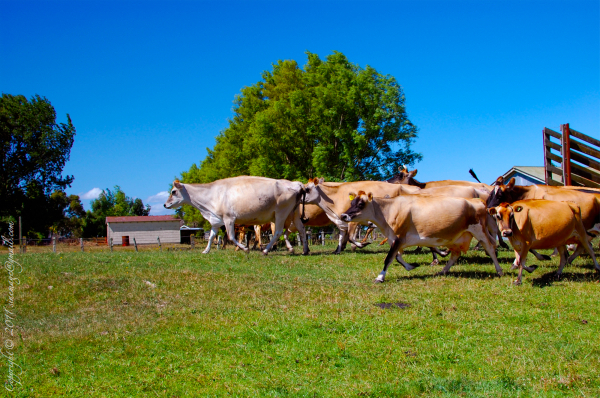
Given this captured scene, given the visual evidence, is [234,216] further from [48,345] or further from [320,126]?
[320,126]

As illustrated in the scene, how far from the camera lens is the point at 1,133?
57031mm

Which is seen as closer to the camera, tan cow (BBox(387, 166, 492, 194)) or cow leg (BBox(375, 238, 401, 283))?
cow leg (BBox(375, 238, 401, 283))

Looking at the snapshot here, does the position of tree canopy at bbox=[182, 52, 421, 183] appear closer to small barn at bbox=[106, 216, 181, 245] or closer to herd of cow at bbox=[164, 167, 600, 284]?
herd of cow at bbox=[164, 167, 600, 284]

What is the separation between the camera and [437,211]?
12.2 m

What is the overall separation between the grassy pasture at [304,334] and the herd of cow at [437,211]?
914mm

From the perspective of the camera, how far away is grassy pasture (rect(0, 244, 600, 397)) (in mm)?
5977

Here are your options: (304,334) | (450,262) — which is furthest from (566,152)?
(304,334)

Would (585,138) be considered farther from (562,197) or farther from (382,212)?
(382,212)

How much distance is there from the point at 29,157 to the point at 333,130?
4298 centimetres

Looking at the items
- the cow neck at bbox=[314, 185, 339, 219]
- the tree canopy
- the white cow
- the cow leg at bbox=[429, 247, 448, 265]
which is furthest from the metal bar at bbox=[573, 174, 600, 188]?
the tree canopy

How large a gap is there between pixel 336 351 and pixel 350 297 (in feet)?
10.6

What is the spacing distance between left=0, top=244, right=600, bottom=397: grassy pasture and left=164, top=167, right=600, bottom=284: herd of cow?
914mm

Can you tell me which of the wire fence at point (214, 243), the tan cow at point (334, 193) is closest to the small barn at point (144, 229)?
the wire fence at point (214, 243)

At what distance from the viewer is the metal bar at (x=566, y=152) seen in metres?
16.0
